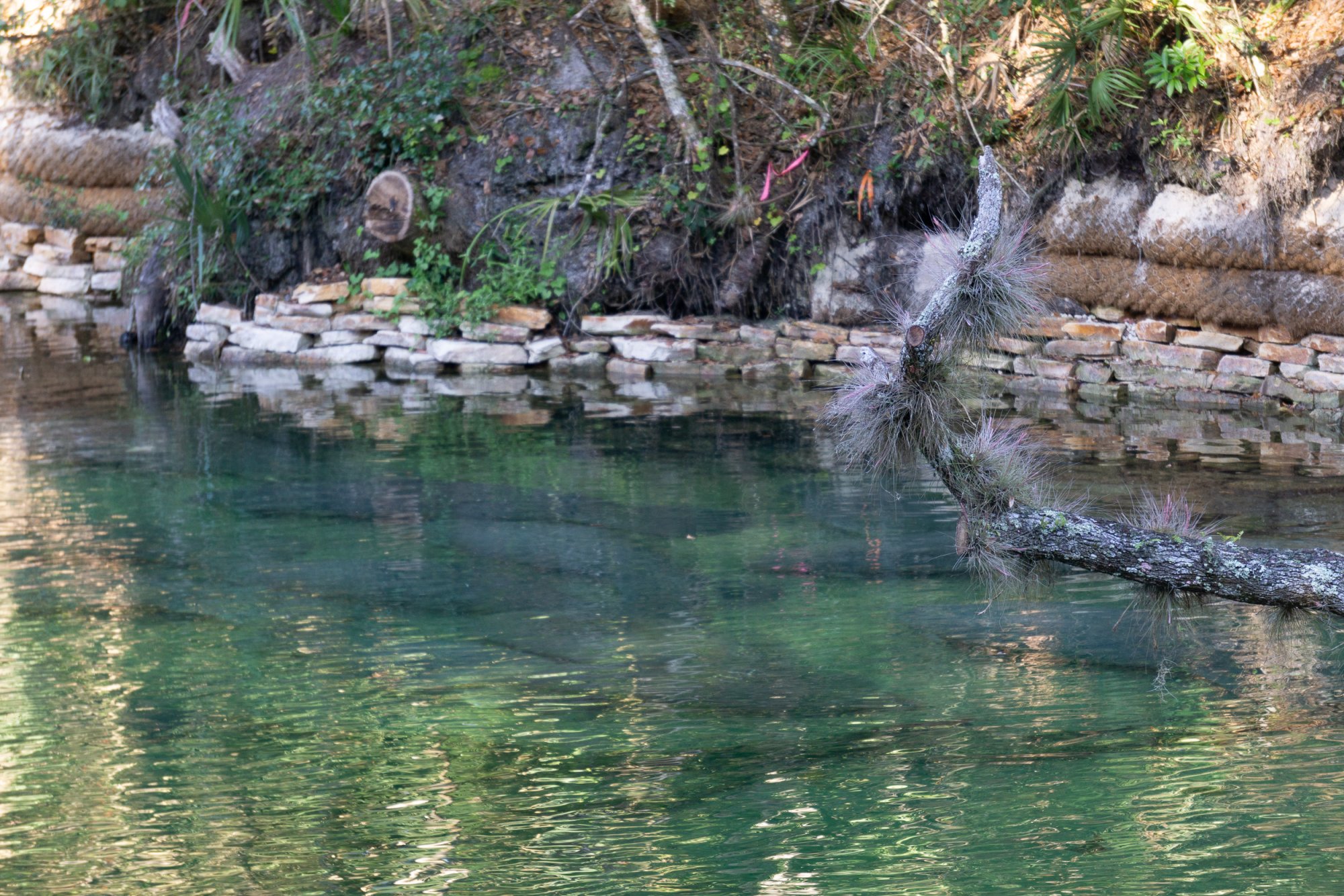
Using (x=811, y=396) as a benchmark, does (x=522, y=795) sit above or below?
below

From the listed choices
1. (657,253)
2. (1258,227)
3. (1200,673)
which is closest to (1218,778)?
(1200,673)

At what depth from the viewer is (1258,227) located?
8406mm

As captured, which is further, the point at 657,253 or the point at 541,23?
the point at 541,23

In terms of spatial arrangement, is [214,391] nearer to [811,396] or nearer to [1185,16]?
[811,396]

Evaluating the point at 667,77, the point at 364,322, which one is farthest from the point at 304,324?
the point at 667,77

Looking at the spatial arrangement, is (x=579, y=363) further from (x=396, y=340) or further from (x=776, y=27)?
(x=776, y=27)

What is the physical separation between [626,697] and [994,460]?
1.40 metres

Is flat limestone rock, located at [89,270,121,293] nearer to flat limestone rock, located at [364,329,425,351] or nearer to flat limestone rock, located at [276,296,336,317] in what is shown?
flat limestone rock, located at [276,296,336,317]

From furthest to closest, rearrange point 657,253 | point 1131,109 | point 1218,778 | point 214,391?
point 657,253 → point 214,391 → point 1131,109 → point 1218,778

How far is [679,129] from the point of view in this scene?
11.1 m

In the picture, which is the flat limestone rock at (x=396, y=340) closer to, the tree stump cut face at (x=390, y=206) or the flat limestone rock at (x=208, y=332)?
the tree stump cut face at (x=390, y=206)

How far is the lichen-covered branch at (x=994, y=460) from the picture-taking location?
3.83 meters

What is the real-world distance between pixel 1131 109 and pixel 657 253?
391 centimetres

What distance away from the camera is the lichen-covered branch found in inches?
151
